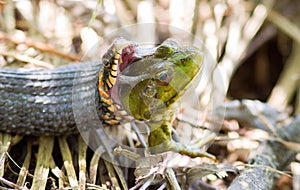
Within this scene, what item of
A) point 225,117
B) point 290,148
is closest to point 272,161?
point 290,148

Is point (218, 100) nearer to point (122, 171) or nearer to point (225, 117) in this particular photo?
point (225, 117)

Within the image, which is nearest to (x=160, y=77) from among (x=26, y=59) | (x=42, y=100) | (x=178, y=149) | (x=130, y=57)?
(x=130, y=57)

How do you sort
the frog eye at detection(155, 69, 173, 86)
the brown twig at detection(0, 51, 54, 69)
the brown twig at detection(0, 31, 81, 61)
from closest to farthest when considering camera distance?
the frog eye at detection(155, 69, 173, 86), the brown twig at detection(0, 51, 54, 69), the brown twig at detection(0, 31, 81, 61)

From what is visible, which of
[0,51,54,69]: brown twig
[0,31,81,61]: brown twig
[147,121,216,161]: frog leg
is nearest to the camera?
[147,121,216,161]: frog leg

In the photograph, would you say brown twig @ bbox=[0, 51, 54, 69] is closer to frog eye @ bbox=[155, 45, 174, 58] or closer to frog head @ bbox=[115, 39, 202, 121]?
frog head @ bbox=[115, 39, 202, 121]

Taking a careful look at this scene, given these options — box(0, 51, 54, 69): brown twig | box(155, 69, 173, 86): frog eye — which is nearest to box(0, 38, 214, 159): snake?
box(155, 69, 173, 86): frog eye

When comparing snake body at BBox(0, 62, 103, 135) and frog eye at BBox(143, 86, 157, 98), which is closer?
frog eye at BBox(143, 86, 157, 98)

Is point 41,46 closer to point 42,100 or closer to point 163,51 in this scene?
point 42,100

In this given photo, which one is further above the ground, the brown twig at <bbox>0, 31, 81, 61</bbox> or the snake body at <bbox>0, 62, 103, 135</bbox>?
the brown twig at <bbox>0, 31, 81, 61</bbox>
